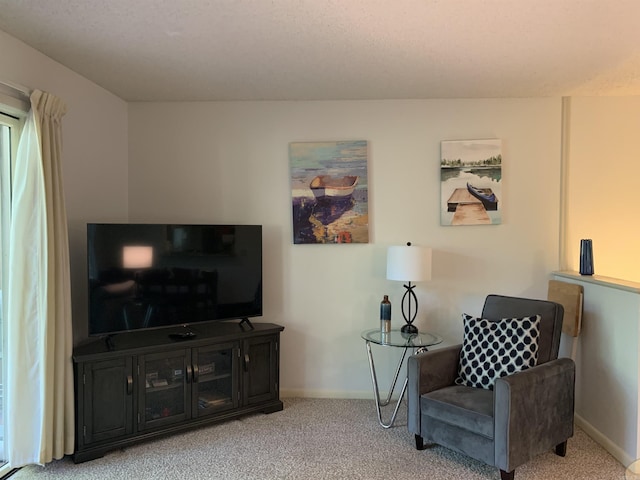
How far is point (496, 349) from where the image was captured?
116 inches

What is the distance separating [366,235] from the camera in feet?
12.5

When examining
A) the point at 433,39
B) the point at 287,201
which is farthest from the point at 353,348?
the point at 433,39

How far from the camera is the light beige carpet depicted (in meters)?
2.65

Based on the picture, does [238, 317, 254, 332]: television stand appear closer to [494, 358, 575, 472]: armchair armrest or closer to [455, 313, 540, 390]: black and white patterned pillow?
[455, 313, 540, 390]: black and white patterned pillow

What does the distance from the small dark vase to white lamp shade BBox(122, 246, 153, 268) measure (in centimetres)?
314

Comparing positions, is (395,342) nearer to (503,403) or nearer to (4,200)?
(503,403)

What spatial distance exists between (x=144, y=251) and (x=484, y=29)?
252 cm

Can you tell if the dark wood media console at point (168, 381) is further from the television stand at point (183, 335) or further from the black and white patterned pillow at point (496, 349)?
the black and white patterned pillow at point (496, 349)

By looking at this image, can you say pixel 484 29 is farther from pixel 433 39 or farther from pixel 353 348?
pixel 353 348

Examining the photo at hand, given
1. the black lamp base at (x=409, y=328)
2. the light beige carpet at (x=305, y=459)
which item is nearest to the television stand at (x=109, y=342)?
the light beige carpet at (x=305, y=459)

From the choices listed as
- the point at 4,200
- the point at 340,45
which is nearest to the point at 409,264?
the point at 340,45

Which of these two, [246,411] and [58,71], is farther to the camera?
[246,411]

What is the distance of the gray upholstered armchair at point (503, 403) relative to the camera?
8.18 ft

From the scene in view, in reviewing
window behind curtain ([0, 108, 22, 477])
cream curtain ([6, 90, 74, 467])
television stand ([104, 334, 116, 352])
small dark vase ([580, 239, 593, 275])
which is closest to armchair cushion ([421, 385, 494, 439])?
small dark vase ([580, 239, 593, 275])
